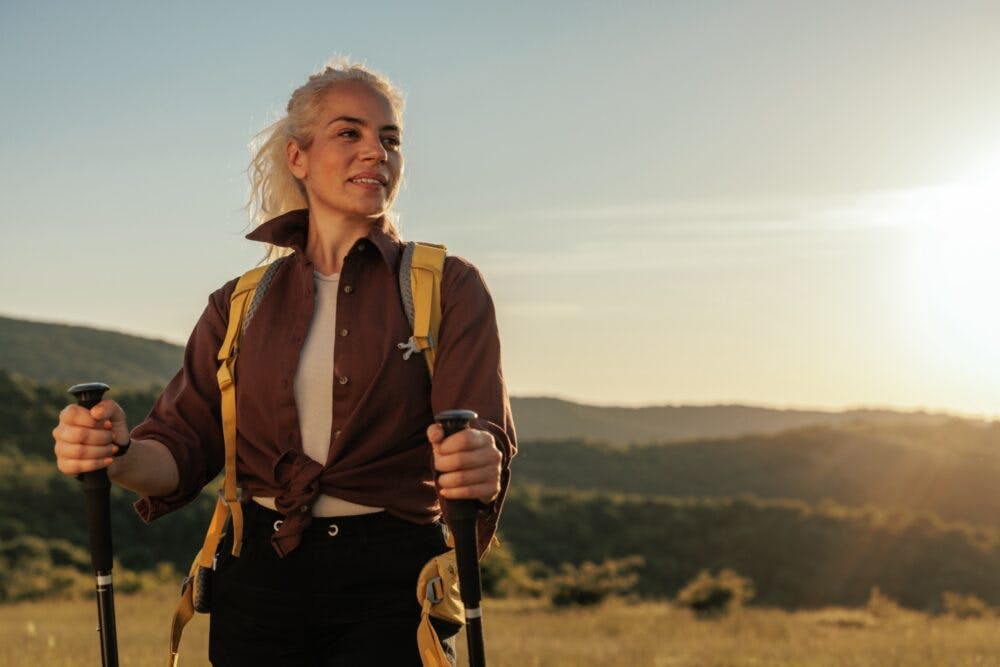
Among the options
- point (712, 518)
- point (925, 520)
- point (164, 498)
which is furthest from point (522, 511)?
point (164, 498)

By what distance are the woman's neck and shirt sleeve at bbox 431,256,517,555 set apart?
39cm

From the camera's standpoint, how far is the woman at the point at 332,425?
11.5 ft

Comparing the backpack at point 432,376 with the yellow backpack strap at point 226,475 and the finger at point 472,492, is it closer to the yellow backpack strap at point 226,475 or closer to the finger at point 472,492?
the yellow backpack strap at point 226,475

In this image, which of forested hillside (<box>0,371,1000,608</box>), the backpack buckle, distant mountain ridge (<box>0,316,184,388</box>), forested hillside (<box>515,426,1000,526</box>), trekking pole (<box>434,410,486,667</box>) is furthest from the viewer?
distant mountain ridge (<box>0,316,184,388</box>)

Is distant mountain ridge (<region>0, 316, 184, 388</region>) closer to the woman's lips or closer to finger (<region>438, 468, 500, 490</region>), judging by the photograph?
the woman's lips

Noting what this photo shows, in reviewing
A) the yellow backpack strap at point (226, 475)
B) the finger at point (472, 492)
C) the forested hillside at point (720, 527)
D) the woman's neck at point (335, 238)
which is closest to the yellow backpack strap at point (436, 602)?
the finger at point (472, 492)

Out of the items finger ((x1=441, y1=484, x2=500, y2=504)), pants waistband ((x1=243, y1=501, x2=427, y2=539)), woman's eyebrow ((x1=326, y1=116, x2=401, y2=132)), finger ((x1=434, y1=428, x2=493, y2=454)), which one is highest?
woman's eyebrow ((x1=326, y1=116, x2=401, y2=132))

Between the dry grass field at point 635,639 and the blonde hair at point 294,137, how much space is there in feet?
21.7

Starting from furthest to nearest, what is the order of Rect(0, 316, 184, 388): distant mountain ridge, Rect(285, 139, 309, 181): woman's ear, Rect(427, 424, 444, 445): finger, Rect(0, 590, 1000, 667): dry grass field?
Rect(0, 316, 184, 388): distant mountain ridge, Rect(0, 590, 1000, 667): dry grass field, Rect(285, 139, 309, 181): woman's ear, Rect(427, 424, 444, 445): finger

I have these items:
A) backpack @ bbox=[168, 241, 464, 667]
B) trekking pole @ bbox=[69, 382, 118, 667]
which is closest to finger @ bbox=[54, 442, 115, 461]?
trekking pole @ bbox=[69, 382, 118, 667]

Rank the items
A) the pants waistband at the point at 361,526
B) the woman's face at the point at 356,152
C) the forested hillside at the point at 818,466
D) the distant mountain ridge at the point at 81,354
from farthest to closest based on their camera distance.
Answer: the distant mountain ridge at the point at 81,354
the forested hillside at the point at 818,466
the woman's face at the point at 356,152
the pants waistband at the point at 361,526

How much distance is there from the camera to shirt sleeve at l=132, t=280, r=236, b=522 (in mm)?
3920

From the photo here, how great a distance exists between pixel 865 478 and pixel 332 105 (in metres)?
60.3

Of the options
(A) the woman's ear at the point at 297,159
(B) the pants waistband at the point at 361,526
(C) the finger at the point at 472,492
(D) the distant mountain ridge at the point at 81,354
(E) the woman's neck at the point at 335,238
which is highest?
(D) the distant mountain ridge at the point at 81,354
